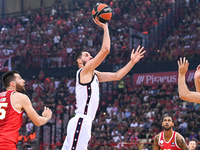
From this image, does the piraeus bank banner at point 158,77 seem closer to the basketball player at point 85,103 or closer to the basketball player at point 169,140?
the basketball player at point 169,140

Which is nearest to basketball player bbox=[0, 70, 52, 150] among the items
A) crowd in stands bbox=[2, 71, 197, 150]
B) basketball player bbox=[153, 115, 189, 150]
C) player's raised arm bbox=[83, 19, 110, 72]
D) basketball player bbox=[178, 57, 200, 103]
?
player's raised arm bbox=[83, 19, 110, 72]

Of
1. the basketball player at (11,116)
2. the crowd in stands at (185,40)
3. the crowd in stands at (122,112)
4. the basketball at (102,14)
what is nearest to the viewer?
the basketball player at (11,116)

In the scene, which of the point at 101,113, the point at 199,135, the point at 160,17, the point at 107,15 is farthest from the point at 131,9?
the point at 107,15

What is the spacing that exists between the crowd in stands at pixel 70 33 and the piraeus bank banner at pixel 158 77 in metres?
1.36

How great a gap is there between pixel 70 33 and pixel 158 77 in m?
6.98

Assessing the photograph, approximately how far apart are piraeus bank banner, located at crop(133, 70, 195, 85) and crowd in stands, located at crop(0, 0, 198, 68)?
136 centimetres

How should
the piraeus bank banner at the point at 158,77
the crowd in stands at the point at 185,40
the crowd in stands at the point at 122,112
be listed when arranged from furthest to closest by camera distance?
the piraeus bank banner at the point at 158,77
the crowd in stands at the point at 185,40
the crowd in stands at the point at 122,112

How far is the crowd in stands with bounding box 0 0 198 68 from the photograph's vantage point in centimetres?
2188

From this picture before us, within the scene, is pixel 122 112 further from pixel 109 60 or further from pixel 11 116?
pixel 11 116

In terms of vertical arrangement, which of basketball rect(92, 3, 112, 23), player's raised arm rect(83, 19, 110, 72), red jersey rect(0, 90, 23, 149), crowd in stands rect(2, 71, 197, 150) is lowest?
crowd in stands rect(2, 71, 197, 150)

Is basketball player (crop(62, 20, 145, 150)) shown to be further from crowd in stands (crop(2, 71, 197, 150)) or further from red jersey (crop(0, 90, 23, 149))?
crowd in stands (crop(2, 71, 197, 150))

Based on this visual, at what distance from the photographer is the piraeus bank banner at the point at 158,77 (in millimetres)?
19125

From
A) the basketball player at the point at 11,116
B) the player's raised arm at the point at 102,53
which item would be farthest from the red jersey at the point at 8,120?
the player's raised arm at the point at 102,53

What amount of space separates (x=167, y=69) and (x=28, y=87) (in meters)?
8.17
